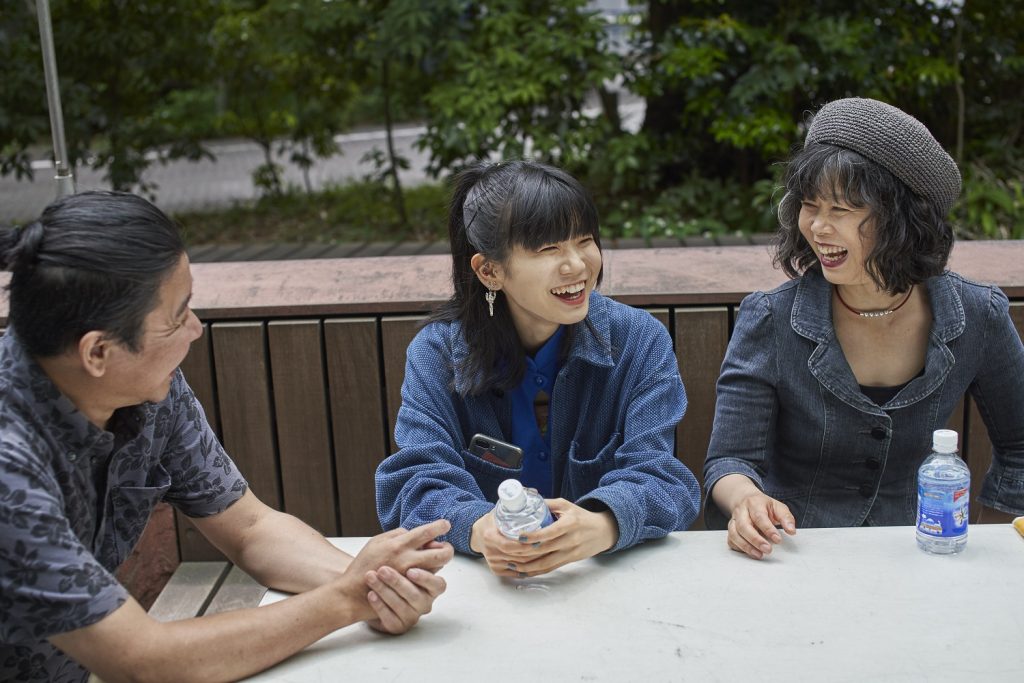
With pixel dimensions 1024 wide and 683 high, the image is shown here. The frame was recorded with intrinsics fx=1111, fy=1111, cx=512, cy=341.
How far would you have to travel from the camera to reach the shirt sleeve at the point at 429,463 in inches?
80.8

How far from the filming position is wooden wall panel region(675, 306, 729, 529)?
9.67 feet

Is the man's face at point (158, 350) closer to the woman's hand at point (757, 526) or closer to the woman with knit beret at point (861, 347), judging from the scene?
the woman's hand at point (757, 526)

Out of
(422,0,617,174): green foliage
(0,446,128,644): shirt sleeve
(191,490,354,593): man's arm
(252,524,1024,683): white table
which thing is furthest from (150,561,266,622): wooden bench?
(422,0,617,174): green foliage

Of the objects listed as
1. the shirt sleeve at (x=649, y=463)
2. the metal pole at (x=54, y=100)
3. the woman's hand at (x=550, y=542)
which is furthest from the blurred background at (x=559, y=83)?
the woman's hand at (x=550, y=542)

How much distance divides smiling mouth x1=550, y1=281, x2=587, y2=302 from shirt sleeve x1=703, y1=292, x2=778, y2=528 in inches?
17.5

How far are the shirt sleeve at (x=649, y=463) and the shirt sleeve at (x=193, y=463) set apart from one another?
2.22 ft

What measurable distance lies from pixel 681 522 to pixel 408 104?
4783 mm

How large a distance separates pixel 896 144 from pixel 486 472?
106 centimetres

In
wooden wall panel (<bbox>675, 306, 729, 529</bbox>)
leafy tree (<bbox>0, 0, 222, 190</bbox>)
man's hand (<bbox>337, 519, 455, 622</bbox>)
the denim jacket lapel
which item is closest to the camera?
man's hand (<bbox>337, 519, 455, 622</bbox>)

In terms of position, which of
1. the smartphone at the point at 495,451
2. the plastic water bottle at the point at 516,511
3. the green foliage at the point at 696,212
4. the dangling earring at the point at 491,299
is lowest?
the green foliage at the point at 696,212

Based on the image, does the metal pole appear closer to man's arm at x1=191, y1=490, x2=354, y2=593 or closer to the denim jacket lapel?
man's arm at x1=191, y1=490, x2=354, y2=593

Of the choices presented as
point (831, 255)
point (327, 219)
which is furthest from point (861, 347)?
point (327, 219)

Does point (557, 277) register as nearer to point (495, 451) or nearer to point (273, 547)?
point (495, 451)

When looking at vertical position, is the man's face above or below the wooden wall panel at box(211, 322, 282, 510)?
above
